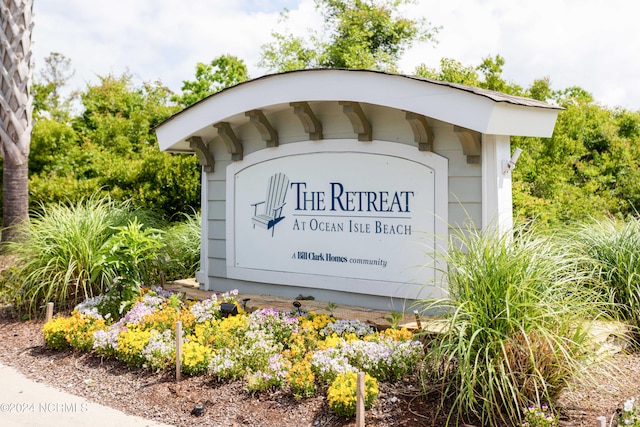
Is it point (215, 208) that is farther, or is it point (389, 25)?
point (389, 25)

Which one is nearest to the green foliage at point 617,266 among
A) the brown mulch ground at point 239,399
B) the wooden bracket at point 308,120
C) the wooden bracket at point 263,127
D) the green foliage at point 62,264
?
the brown mulch ground at point 239,399

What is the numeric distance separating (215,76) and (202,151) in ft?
40.3

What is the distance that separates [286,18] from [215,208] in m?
17.1

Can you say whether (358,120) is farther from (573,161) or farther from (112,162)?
(112,162)

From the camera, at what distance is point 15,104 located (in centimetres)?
1028

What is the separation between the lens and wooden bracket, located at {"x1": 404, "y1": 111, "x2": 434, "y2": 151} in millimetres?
5793

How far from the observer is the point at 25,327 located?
7.09 m

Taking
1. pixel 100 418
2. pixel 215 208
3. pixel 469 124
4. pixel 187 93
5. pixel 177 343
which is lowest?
pixel 100 418

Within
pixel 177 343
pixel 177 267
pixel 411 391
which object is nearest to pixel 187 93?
pixel 177 267

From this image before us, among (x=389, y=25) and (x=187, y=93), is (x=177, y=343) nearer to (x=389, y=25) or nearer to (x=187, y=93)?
(x=187, y=93)

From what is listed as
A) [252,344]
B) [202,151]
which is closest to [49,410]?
[252,344]

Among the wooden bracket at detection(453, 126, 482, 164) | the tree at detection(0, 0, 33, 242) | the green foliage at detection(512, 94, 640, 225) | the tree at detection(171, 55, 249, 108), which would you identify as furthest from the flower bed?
the tree at detection(171, 55, 249, 108)

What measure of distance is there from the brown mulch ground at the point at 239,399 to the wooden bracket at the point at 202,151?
2.86m

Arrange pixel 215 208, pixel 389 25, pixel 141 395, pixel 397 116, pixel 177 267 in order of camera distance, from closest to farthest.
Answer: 1. pixel 141 395
2. pixel 397 116
3. pixel 215 208
4. pixel 177 267
5. pixel 389 25
